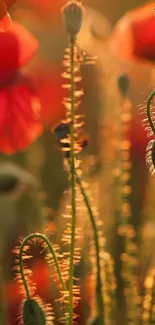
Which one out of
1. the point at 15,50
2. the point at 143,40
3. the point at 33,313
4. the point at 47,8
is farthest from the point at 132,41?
the point at 33,313

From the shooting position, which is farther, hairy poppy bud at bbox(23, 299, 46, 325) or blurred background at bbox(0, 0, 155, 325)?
blurred background at bbox(0, 0, 155, 325)

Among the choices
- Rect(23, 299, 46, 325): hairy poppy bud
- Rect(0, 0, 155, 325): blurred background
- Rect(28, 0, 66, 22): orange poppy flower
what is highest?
Rect(28, 0, 66, 22): orange poppy flower

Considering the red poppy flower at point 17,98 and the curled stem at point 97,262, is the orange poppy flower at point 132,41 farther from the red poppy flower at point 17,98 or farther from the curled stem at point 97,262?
the curled stem at point 97,262

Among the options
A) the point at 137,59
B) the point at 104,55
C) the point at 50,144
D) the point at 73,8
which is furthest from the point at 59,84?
the point at 73,8

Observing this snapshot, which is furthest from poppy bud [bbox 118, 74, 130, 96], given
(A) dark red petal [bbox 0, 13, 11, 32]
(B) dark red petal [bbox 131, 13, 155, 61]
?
(A) dark red petal [bbox 0, 13, 11, 32]

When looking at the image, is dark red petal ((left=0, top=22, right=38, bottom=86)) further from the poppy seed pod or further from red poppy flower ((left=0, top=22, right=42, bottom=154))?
the poppy seed pod

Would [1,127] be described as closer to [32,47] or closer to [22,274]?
[32,47]

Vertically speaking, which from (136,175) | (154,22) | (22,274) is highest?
(154,22)
